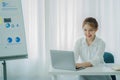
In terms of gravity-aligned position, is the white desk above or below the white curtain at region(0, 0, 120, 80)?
below

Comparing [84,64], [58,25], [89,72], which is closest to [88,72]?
[89,72]

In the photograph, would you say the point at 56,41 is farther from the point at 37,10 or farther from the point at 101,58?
the point at 101,58

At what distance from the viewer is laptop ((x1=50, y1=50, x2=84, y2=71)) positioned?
2.56 m

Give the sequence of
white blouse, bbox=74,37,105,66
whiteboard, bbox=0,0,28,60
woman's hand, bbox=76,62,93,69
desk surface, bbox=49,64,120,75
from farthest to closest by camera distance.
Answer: white blouse, bbox=74,37,105,66, whiteboard, bbox=0,0,28,60, woman's hand, bbox=76,62,93,69, desk surface, bbox=49,64,120,75

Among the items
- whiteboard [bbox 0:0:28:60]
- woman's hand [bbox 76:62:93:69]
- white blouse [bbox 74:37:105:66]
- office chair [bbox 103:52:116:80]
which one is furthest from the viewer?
office chair [bbox 103:52:116:80]

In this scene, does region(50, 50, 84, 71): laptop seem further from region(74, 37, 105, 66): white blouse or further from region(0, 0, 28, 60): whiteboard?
region(0, 0, 28, 60): whiteboard

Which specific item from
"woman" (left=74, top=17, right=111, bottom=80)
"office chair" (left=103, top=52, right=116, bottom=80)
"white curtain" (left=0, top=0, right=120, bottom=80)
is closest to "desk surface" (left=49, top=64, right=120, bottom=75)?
"woman" (left=74, top=17, right=111, bottom=80)

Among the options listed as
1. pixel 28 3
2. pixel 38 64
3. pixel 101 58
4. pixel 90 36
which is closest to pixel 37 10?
pixel 28 3

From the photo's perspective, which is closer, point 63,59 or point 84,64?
point 63,59

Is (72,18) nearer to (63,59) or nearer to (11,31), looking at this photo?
(11,31)

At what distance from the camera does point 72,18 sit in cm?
372

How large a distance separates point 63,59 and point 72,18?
49.3 inches

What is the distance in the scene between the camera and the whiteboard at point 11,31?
2.85 m

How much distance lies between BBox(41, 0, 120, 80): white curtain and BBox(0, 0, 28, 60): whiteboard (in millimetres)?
798
